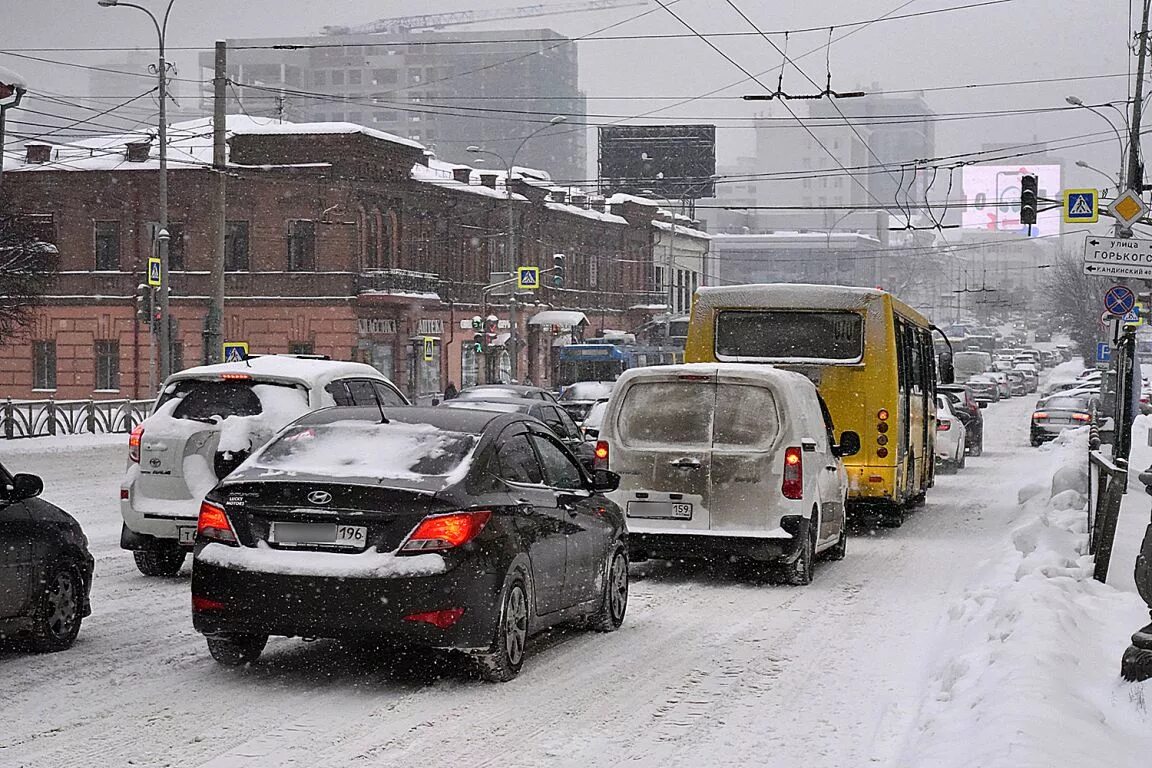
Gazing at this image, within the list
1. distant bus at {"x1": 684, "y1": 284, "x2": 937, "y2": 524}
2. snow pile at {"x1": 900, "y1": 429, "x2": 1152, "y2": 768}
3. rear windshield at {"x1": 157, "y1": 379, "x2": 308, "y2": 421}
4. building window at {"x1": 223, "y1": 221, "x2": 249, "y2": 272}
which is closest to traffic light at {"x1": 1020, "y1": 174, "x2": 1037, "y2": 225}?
distant bus at {"x1": 684, "y1": 284, "x2": 937, "y2": 524}

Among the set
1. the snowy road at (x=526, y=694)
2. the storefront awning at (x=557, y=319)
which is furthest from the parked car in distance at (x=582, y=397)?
the storefront awning at (x=557, y=319)

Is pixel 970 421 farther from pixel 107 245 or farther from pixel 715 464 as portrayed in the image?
pixel 107 245

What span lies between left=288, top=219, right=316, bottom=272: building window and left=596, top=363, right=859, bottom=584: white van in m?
44.5

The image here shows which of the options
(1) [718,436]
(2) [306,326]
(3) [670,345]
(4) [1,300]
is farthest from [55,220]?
(1) [718,436]

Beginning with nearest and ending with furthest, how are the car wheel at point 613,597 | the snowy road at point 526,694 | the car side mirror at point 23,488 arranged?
the snowy road at point 526,694 → the car side mirror at point 23,488 → the car wheel at point 613,597

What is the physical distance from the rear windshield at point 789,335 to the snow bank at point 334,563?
33.7 ft

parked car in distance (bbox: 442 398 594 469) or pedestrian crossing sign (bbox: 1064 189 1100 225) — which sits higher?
pedestrian crossing sign (bbox: 1064 189 1100 225)

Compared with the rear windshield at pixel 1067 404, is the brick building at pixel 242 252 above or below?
above

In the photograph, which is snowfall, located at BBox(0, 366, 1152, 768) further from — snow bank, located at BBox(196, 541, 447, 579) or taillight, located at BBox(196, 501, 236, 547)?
taillight, located at BBox(196, 501, 236, 547)

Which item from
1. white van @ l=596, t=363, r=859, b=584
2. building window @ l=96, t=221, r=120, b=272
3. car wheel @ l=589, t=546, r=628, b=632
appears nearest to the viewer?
car wheel @ l=589, t=546, r=628, b=632

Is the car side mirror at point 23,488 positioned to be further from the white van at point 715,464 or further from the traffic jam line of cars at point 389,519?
the white van at point 715,464

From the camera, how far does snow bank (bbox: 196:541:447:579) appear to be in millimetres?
7844

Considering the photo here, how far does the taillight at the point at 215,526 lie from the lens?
26.8ft

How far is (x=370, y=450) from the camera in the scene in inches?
336
